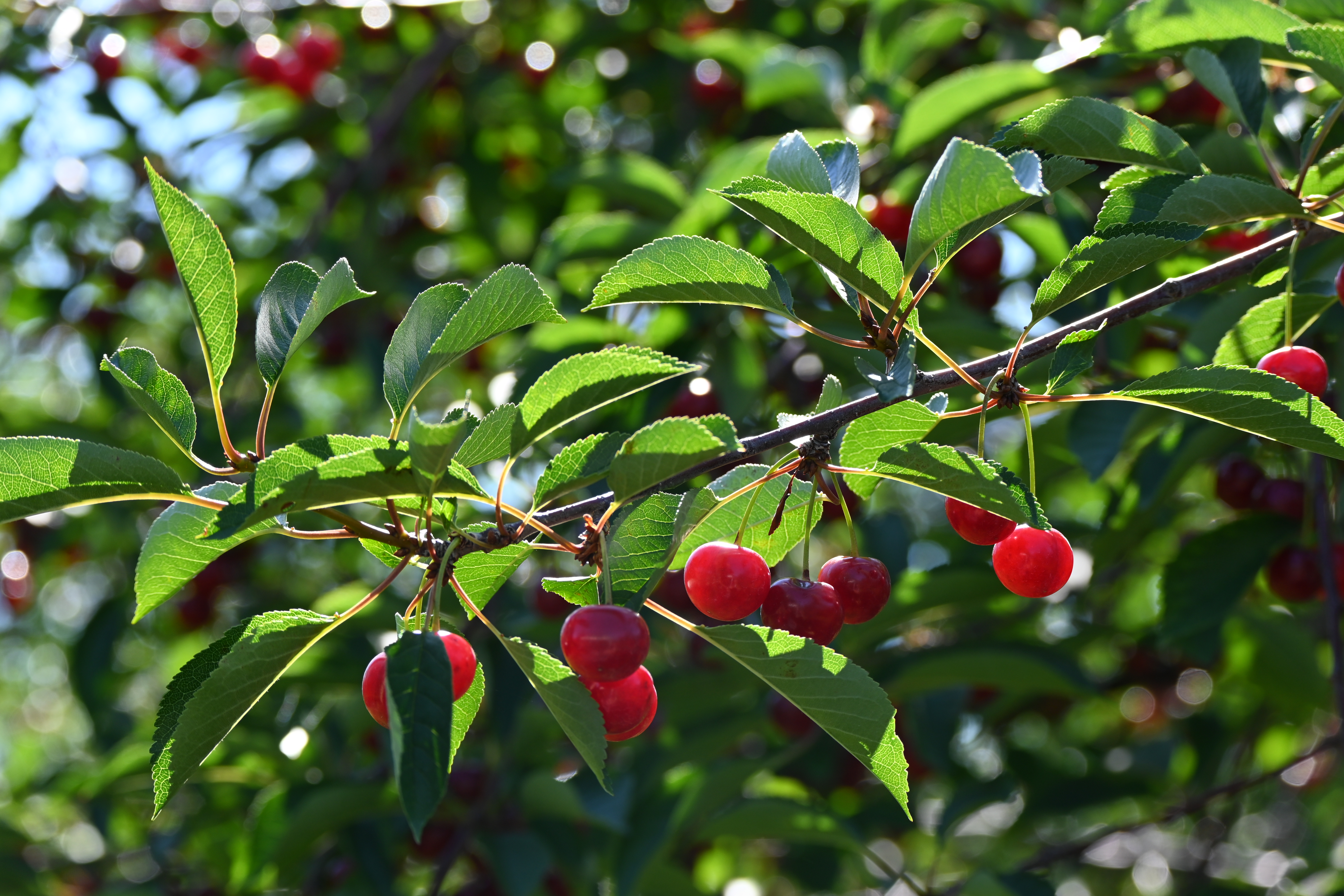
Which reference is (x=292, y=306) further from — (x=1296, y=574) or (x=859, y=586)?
(x=1296, y=574)

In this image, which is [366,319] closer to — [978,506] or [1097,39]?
[1097,39]

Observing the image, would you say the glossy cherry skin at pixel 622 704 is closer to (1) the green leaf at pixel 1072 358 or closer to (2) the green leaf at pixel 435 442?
(2) the green leaf at pixel 435 442

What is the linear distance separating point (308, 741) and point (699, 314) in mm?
→ 1269

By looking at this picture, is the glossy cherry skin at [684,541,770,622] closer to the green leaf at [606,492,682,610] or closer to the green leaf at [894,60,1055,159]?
the green leaf at [606,492,682,610]

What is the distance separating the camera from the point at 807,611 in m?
1.05

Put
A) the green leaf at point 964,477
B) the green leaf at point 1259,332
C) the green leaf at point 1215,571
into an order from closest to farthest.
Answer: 1. the green leaf at point 964,477
2. the green leaf at point 1259,332
3. the green leaf at point 1215,571

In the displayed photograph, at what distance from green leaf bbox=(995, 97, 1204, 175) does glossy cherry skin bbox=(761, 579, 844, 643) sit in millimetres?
481

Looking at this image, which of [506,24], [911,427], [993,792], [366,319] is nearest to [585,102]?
[506,24]

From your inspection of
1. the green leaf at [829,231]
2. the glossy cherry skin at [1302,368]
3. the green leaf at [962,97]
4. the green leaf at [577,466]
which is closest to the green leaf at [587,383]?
the green leaf at [577,466]

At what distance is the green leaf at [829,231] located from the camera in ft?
2.99

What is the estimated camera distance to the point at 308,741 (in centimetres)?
234

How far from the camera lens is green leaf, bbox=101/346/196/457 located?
964 mm

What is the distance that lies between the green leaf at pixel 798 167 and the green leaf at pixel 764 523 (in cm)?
28

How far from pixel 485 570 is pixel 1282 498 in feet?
4.99
